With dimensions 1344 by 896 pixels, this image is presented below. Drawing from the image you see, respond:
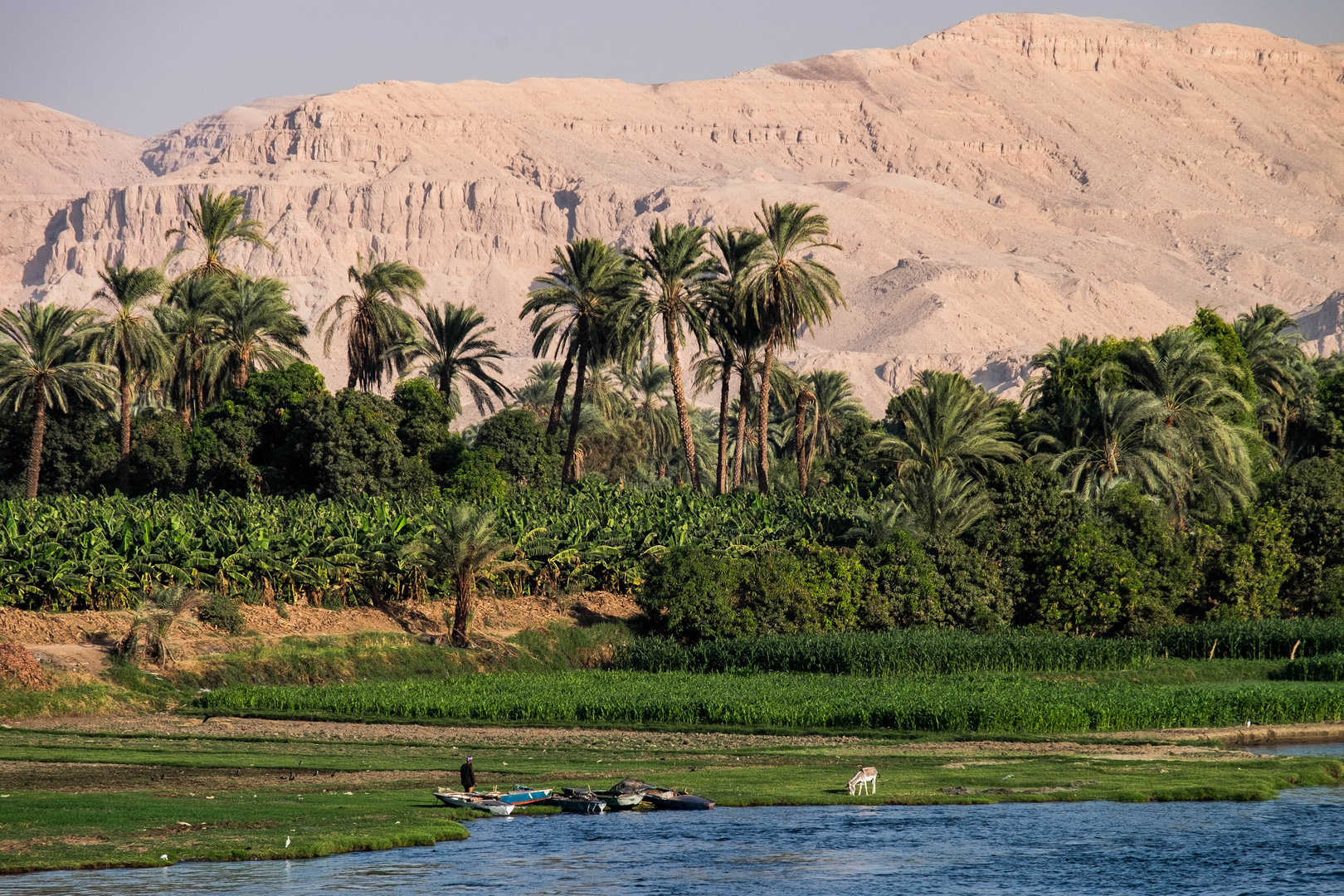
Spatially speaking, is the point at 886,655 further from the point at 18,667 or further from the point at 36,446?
the point at 36,446

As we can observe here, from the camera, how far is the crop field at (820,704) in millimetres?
37781

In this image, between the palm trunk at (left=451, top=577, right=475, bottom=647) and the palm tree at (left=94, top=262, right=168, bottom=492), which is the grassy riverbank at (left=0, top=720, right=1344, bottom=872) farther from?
the palm tree at (left=94, top=262, right=168, bottom=492)

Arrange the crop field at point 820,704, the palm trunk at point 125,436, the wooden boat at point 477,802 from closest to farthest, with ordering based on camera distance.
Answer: the wooden boat at point 477,802, the crop field at point 820,704, the palm trunk at point 125,436

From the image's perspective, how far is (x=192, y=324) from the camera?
241ft

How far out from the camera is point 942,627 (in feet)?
176

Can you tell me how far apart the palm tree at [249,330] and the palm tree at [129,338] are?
4542 millimetres

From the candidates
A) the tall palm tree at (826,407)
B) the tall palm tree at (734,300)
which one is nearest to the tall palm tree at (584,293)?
the tall palm tree at (734,300)

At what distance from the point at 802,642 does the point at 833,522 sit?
11002 mm

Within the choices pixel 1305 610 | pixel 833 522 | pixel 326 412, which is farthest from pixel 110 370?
pixel 1305 610

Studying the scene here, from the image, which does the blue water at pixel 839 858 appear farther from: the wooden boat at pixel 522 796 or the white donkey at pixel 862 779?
the white donkey at pixel 862 779

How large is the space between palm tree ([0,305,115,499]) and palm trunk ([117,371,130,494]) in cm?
340

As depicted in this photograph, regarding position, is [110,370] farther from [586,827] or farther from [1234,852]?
[1234,852]

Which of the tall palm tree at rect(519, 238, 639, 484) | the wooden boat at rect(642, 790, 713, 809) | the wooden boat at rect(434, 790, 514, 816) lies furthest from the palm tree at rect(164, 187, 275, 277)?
the wooden boat at rect(642, 790, 713, 809)

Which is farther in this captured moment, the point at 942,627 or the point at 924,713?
the point at 942,627
